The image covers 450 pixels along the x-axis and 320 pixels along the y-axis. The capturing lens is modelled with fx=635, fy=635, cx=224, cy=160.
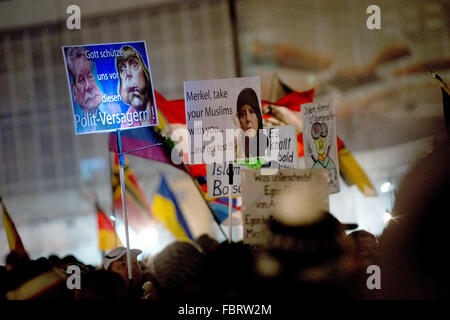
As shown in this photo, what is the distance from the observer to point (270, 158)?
476 centimetres

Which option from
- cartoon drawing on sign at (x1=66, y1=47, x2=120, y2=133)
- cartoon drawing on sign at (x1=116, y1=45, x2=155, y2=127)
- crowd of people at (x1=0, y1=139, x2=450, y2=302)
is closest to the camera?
crowd of people at (x1=0, y1=139, x2=450, y2=302)

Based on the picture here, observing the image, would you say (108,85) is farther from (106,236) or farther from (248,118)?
(106,236)

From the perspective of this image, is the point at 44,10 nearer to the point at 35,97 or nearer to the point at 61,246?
the point at 35,97

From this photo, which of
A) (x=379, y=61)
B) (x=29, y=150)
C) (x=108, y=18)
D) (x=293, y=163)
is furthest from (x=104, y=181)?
(x=293, y=163)

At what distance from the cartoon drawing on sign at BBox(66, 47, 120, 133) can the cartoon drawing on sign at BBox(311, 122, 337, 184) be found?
5.05ft

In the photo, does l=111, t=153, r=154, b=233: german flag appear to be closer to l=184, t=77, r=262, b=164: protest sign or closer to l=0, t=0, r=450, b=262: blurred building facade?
l=0, t=0, r=450, b=262: blurred building facade

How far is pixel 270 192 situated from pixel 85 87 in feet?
5.54

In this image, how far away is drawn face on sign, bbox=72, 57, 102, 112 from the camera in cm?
441

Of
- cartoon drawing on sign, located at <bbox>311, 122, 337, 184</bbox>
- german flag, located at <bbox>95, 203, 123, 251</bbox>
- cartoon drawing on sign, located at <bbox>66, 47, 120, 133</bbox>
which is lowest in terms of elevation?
german flag, located at <bbox>95, 203, 123, 251</bbox>

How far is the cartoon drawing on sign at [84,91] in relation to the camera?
439 centimetres

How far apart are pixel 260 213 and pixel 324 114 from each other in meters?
1.55

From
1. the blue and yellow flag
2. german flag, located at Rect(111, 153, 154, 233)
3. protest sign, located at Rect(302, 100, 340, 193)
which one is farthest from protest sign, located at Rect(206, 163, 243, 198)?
german flag, located at Rect(111, 153, 154, 233)

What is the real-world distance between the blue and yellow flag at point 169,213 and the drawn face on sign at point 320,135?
295cm

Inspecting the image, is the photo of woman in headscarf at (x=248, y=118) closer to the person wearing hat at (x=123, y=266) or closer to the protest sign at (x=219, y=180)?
the protest sign at (x=219, y=180)
